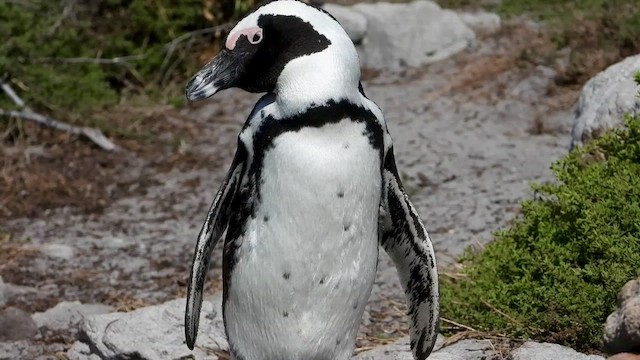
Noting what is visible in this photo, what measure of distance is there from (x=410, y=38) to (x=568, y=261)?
5401 millimetres

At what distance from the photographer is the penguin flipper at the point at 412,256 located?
3332 millimetres

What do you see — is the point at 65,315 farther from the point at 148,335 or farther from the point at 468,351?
the point at 468,351

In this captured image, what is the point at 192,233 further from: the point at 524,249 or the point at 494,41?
the point at 494,41

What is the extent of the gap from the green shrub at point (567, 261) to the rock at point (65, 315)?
1.74m

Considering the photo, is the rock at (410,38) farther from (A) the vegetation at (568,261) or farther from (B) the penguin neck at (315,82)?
(B) the penguin neck at (315,82)

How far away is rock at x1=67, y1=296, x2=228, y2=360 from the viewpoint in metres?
4.27

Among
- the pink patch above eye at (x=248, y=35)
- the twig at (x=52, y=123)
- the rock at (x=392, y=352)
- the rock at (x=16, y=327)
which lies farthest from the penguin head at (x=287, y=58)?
the twig at (x=52, y=123)

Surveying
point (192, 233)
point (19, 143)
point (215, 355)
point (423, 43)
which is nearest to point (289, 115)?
point (215, 355)

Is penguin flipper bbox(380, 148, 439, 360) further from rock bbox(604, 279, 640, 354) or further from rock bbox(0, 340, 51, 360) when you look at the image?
rock bbox(0, 340, 51, 360)

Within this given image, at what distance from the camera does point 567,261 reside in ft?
13.6

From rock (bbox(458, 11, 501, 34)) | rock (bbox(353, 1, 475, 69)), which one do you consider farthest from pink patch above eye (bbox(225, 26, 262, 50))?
rock (bbox(458, 11, 501, 34))

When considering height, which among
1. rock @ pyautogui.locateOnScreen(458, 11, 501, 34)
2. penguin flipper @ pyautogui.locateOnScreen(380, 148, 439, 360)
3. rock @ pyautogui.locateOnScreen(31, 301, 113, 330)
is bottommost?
rock @ pyautogui.locateOnScreen(458, 11, 501, 34)

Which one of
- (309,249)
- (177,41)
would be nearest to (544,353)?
(309,249)

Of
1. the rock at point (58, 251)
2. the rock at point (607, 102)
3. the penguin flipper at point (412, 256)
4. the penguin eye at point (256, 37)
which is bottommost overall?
the rock at point (58, 251)
